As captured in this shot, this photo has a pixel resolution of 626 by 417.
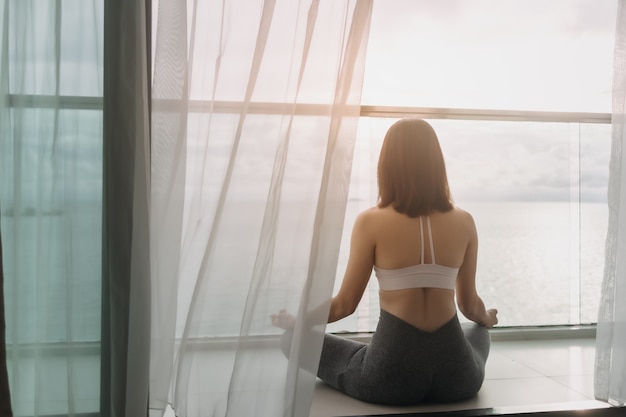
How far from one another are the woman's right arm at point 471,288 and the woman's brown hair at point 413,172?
0.18 meters

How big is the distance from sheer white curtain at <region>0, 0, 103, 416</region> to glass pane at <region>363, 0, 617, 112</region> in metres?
1.57

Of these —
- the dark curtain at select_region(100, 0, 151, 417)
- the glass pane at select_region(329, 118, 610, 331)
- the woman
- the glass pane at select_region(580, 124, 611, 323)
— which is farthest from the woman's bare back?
the glass pane at select_region(580, 124, 611, 323)

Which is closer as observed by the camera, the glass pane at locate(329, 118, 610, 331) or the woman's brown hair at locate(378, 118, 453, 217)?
the woman's brown hair at locate(378, 118, 453, 217)

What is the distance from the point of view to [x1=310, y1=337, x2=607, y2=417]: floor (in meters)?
2.01

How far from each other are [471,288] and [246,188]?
101cm

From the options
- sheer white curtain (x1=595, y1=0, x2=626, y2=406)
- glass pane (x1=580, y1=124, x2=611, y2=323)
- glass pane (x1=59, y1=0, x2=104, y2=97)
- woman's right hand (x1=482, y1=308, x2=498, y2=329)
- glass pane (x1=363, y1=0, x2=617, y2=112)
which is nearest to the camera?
glass pane (x1=59, y1=0, x2=104, y2=97)

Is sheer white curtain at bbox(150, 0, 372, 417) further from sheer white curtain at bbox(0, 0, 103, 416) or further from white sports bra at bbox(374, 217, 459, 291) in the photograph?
white sports bra at bbox(374, 217, 459, 291)

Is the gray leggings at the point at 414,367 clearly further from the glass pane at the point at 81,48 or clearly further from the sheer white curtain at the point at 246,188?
the glass pane at the point at 81,48

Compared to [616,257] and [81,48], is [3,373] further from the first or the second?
[616,257]

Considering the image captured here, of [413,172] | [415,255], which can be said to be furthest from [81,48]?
[415,255]

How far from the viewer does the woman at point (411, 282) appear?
200cm

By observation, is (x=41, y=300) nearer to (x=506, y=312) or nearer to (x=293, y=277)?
(x=293, y=277)

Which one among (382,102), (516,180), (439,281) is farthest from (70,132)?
(516,180)

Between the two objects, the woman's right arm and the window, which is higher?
the window
